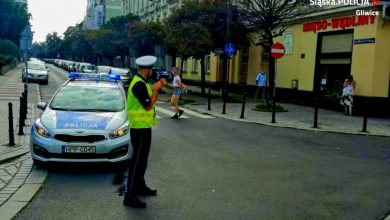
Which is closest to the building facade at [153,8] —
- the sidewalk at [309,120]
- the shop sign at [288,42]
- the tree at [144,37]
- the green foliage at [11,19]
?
the tree at [144,37]

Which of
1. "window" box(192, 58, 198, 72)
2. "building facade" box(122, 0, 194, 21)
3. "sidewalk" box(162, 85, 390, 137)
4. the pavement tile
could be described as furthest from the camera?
"building facade" box(122, 0, 194, 21)

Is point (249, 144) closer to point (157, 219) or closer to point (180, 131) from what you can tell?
point (180, 131)

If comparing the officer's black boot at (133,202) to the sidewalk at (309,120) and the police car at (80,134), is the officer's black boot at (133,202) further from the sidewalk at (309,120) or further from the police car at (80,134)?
the sidewalk at (309,120)

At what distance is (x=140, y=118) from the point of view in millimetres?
5883

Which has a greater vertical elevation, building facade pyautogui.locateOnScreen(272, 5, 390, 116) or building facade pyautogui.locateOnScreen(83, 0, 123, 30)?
building facade pyautogui.locateOnScreen(83, 0, 123, 30)

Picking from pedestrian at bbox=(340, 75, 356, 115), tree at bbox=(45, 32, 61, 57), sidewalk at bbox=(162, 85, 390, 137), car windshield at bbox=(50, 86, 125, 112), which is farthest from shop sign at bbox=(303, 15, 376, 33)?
tree at bbox=(45, 32, 61, 57)

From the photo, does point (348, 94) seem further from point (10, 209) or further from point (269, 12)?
point (10, 209)

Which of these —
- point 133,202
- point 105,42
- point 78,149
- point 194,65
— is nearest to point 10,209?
point 133,202

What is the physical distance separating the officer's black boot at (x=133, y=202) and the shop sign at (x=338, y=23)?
617 inches

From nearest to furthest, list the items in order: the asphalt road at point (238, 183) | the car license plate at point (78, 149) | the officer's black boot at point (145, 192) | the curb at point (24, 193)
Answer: the curb at point (24, 193), the asphalt road at point (238, 183), the officer's black boot at point (145, 192), the car license plate at point (78, 149)

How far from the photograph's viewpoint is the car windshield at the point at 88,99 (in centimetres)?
845

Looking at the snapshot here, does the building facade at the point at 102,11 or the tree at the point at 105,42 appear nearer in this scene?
the tree at the point at 105,42

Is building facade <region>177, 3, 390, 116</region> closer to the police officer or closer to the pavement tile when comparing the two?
the police officer

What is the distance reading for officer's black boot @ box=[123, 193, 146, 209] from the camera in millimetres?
5750
